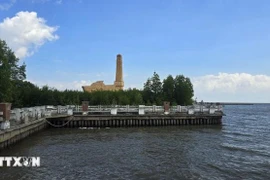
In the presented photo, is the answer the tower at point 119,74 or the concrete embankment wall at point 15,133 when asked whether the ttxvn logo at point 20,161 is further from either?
the tower at point 119,74

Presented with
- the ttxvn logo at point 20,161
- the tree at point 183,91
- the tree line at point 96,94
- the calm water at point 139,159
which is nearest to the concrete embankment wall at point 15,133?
the calm water at point 139,159

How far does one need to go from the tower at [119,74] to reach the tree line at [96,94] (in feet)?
19.5

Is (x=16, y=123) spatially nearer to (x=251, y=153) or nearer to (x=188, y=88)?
(x=251, y=153)

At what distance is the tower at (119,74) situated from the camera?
71500mm

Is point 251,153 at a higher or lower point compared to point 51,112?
lower

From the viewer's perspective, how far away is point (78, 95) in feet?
195

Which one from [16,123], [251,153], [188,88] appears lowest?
[251,153]

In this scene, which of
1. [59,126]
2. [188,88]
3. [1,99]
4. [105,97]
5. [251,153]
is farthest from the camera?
[188,88]

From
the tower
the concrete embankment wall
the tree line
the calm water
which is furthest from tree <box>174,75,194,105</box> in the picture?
the concrete embankment wall

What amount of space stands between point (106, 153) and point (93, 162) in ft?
9.59

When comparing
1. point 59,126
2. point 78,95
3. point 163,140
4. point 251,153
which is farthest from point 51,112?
point 251,153

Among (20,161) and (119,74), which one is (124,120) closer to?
(20,161)

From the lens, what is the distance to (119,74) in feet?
236

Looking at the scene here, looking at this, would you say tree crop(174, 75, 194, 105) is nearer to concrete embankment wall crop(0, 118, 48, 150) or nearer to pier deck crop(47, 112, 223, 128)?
pier deck crop(47, 112, 223, 128)
